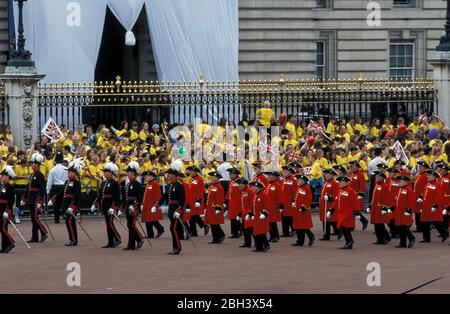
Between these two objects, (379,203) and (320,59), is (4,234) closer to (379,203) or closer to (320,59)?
(379,203)

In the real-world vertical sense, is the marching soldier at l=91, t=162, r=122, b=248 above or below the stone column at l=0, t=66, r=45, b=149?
below

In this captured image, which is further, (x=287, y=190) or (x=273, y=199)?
(x=287, y=190)

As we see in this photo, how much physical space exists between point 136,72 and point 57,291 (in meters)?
24.4

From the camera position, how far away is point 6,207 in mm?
25266

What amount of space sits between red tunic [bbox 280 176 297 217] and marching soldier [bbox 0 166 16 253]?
4848mm

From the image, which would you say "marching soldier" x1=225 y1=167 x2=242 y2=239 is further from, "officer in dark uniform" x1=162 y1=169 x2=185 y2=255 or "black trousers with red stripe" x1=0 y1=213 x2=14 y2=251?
"black trousers with red stripe" x1=0 y1=213 x2=14 y2=251

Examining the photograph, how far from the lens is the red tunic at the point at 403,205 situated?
2581cm

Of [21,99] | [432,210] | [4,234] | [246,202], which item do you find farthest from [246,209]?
[21,99]

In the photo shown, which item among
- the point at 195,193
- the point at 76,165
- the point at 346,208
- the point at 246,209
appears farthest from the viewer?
the point at 76,165

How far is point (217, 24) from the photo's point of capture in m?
43.3

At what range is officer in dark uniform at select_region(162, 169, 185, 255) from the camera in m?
24.6

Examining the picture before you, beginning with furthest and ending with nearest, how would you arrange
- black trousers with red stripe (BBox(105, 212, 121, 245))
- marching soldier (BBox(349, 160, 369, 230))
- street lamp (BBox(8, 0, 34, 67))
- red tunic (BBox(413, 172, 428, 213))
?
street lamp (BBox(8, 0, 34, 67)) < marching soldier (BBox(349, 160, 369, 230)) < red tunic (BBox(413, 172, 428, 213)) < black trousers with red stripe (BBox(105, 212, 121, 245))

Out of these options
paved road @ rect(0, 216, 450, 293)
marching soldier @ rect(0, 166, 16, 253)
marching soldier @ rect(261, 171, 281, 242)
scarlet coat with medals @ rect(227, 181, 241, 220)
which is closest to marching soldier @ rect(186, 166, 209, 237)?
paved road @ rect(0, 216, 450, 293)

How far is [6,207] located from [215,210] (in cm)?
379
